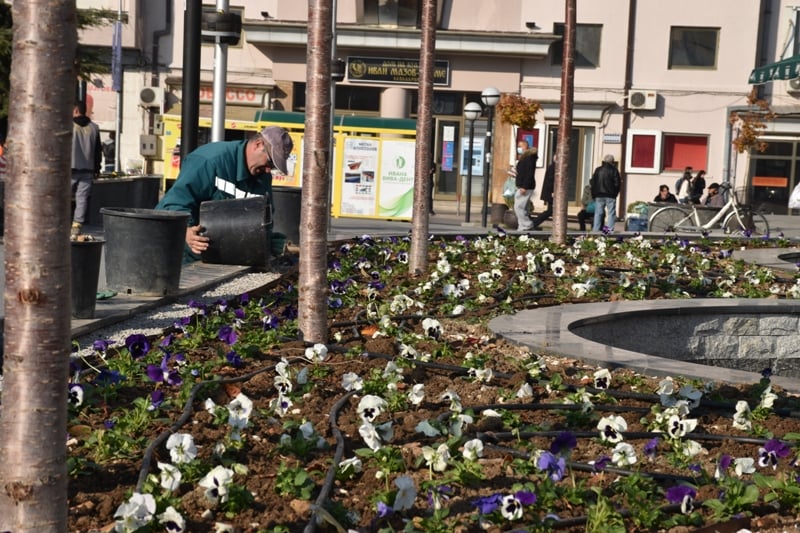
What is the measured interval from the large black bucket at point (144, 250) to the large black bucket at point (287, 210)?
5.98 metres

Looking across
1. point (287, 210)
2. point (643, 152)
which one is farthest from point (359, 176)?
point (643, 152)

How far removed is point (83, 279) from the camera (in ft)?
23.6

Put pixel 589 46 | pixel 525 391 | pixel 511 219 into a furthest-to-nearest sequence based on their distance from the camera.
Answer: pixel 589 46 → pixel 511 219 → pixel 525 391

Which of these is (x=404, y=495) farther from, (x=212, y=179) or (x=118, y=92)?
(x=118, y=92)

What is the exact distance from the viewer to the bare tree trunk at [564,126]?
13992 millimetres

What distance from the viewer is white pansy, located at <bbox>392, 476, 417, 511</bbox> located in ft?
11.0

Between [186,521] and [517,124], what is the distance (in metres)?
32.5

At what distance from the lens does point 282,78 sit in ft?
125

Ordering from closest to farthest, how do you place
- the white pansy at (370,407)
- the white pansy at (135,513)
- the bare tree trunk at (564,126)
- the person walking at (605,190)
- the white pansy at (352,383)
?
the white pansy at (135,513)
the white pansy at (370,407)
the white pansy at (352,383)
the bare tree trunk at (564,126)
the person walking at (605,190)

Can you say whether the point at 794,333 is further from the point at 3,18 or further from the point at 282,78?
the point at 282,78


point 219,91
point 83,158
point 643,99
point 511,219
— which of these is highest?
point 643,99

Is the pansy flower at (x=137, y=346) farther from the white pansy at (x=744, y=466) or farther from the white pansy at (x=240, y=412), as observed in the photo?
the white pansy at (x=744, y=466)

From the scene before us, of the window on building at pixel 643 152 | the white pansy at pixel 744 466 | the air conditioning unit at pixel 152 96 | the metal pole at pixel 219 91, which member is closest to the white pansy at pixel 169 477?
the white pansy at pixel 744 466

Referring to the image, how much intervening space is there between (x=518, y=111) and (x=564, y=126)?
68.9ft
